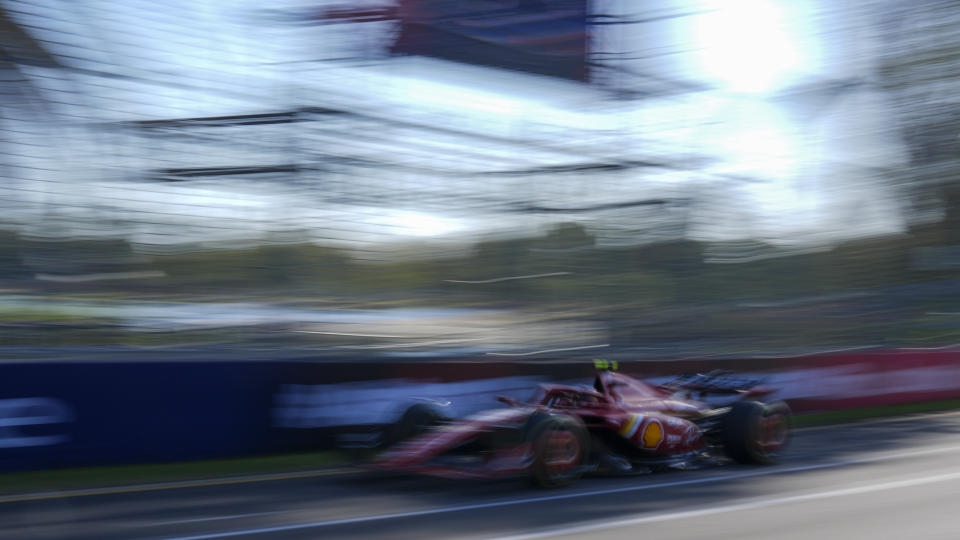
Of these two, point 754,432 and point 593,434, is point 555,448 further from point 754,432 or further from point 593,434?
point 754,432

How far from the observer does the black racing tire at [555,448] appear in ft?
24.5

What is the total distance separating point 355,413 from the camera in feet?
31.6

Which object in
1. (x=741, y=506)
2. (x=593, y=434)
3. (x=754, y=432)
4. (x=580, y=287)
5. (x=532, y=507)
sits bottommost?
(x=741, y=506)

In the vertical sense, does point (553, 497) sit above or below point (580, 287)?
below

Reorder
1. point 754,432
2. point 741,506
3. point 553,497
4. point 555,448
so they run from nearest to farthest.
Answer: point 741,506, point 553,497, point 555,448, point 754,432

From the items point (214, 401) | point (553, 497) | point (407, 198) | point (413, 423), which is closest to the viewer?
point (553, 497)

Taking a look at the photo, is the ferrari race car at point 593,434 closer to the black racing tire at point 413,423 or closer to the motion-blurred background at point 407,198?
the black racing tire at point 413,423

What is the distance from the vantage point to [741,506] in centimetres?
685

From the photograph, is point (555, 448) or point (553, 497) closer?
point (553, 497)

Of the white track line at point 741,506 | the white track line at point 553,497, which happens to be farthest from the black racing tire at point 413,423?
the white track line at point 741,506

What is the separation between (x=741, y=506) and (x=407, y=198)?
265 inches

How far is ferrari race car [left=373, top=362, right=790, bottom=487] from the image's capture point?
753cm

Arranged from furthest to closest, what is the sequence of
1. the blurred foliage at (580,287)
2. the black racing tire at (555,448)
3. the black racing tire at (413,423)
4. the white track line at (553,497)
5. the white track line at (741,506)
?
1. the blurred foliage at (580,287)
2. the black racing tire at (413,423)
3. the black racing tire at (555,448)
4. the white track line at (553,497)
5. the white track line at (741,506)

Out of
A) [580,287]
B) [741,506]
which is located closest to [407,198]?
[580,287]
